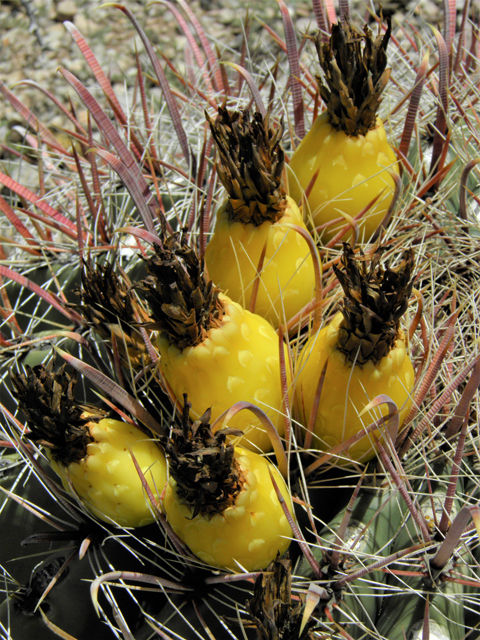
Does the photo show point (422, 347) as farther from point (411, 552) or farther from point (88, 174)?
point (88, 174)

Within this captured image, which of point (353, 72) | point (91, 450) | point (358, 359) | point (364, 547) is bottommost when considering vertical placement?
point (364, 547)

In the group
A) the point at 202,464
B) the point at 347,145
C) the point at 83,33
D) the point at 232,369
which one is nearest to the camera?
the point at 202,464

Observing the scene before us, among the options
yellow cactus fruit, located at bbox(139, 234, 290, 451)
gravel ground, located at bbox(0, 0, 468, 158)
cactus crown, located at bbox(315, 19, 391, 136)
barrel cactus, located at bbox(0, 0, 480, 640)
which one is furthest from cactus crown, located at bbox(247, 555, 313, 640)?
gravel ground, located at bbox(0, 0, 468, 158)

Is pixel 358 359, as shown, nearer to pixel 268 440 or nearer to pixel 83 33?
pixel 268 440

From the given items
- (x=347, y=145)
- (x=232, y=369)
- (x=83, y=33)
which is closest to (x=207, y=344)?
(x=232, y=369)

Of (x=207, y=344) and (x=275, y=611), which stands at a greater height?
(x=207, y=344)

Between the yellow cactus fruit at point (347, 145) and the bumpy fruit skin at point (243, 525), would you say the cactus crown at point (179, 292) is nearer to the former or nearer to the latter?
the bumpy fruit skin at point (243, 525)
